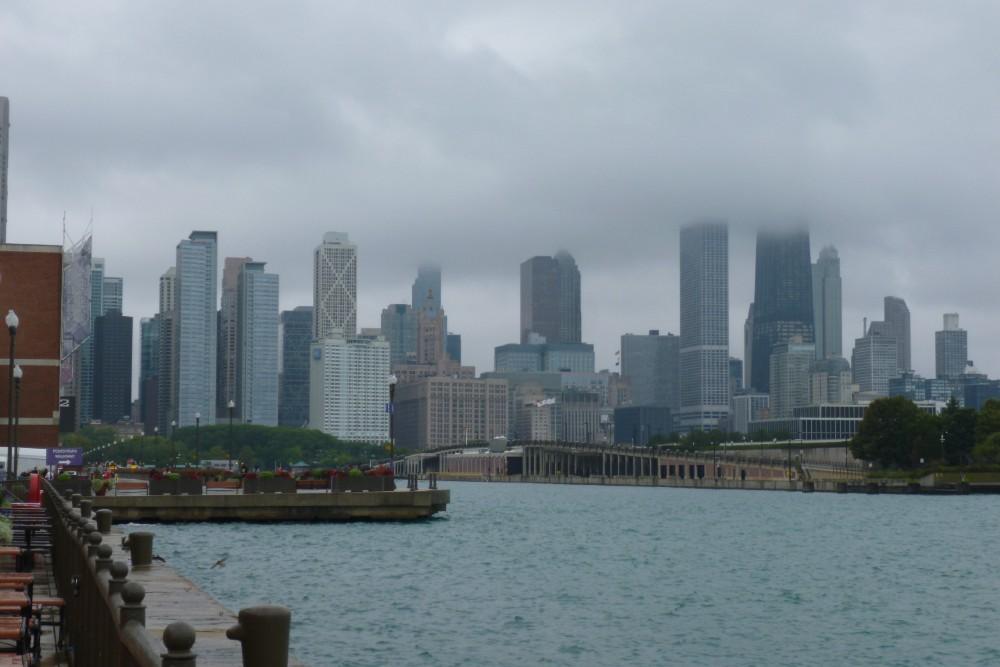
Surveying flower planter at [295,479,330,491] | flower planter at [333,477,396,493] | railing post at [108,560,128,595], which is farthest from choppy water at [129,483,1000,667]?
railing post at [108,560,128,595]

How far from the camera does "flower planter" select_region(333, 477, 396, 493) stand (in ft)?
256

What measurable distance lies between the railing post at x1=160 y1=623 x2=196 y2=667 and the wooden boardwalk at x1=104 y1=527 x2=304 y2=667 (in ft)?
21.4

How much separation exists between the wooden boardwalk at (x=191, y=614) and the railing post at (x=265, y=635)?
689 centimetres

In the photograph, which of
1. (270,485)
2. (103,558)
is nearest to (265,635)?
(103,558)

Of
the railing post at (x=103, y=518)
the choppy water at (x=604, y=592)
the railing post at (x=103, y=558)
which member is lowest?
the choppy water at (x=604, y=592)

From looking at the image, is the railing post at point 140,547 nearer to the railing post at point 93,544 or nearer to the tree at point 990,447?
the railing post at point 93,544

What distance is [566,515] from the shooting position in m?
117

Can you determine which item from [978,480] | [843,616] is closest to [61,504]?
[843,616]

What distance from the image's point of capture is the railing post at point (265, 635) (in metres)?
6.80

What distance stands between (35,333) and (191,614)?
8580 cm

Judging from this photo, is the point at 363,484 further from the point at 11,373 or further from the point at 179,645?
the point at 179,645

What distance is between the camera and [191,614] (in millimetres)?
19266

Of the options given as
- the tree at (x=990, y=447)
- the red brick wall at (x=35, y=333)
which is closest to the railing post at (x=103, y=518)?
the red brick wall at (x=35, y=333)

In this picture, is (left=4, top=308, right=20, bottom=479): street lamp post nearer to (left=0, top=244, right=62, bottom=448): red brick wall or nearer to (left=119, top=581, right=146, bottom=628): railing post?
(left=119, top=581, right=146, bottom=628): railing post
